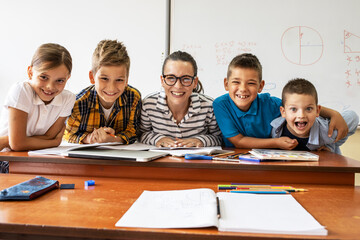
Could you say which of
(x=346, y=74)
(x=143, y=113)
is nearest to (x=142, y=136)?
(x=143, y=113)

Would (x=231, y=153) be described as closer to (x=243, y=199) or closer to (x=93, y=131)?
(x=243, y=199)

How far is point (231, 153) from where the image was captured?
4.57 feet

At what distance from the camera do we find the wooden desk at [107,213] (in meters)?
0.68

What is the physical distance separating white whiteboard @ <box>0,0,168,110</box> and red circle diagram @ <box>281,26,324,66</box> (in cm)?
98

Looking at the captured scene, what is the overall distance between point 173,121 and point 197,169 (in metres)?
0.72

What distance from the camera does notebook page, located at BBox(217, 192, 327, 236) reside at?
68 cm

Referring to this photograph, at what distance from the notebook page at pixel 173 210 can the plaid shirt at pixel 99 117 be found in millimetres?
855

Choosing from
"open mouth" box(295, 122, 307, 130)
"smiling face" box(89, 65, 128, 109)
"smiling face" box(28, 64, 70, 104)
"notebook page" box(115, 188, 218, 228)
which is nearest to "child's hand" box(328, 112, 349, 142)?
"open mouth" box(295, 122, 307, 130)

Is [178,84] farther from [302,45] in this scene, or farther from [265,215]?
[302,45]

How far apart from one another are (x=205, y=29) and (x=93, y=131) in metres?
1.39

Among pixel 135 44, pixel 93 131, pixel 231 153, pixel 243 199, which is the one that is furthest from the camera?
pixel 135 44

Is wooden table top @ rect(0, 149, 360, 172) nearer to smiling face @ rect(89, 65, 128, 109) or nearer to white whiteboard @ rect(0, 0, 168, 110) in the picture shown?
smiling face @ rect(89, 65, 128, 109)

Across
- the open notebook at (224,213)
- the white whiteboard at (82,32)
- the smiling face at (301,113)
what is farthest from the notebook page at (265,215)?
the white whiteboard at (82,32)

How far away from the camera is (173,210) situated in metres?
0.80
